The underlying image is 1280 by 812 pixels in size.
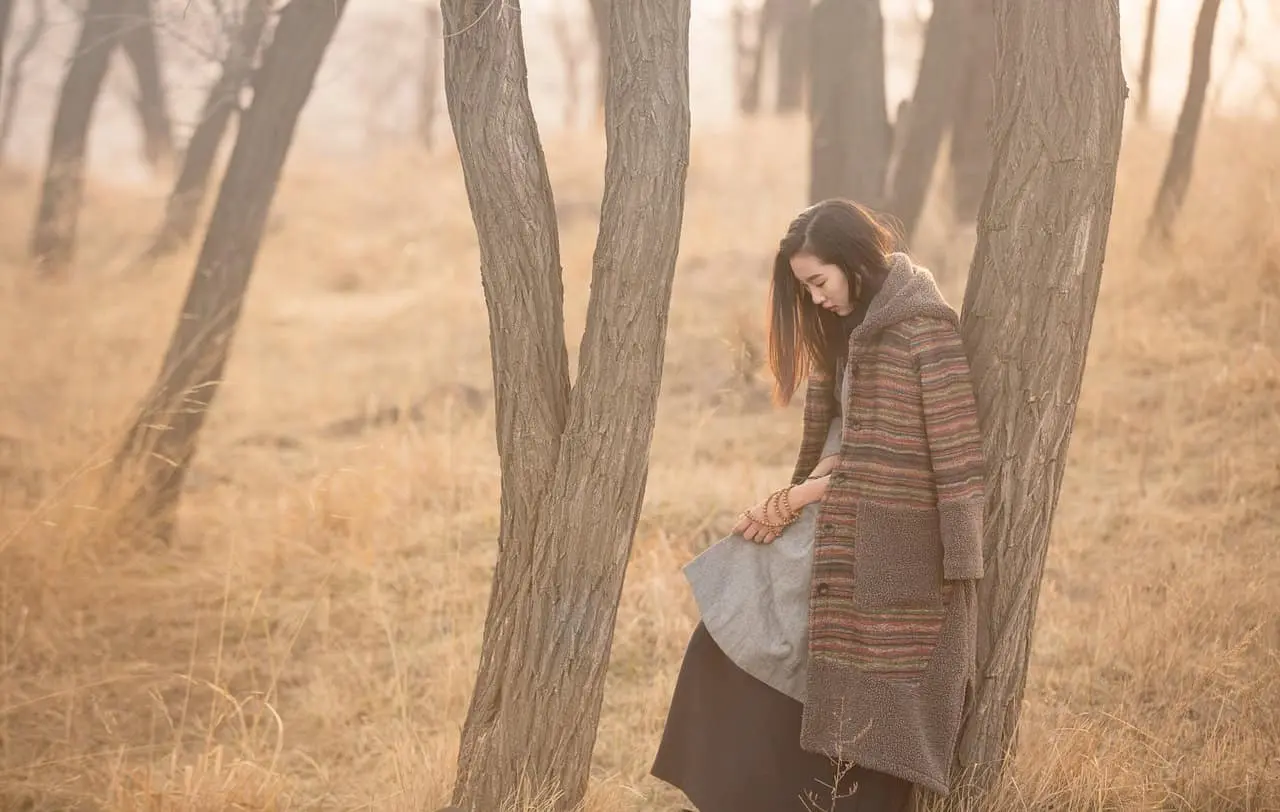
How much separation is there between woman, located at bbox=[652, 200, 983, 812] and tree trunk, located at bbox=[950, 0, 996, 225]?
618cm

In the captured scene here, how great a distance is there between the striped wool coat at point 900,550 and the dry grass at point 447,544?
24.8 inches

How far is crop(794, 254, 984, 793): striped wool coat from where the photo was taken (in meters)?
3.10

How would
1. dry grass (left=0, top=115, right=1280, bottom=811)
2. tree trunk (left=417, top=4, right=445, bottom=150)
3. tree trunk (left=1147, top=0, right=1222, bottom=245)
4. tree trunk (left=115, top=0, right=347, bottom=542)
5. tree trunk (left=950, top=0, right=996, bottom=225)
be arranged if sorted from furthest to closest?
tree trunk (left=417, top=4, right=445, bottom=150) → tree trunk (left=950, top=0, right=996, bottom=225) → tree trunk (left=1147, top=0, right=1222, bottom=245) → tree trunk (left=115, top=0, right=347, bottom=542) → dry grass (left=0, top=115, right=1280, bottom=811)

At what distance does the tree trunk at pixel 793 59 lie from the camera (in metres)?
15.6

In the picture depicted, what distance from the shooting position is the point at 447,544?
6164 millimetres

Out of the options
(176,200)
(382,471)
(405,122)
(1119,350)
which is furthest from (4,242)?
(405,122)

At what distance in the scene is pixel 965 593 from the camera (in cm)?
322

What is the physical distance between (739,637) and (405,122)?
111ft

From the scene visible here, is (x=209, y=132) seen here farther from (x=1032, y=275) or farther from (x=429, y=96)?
(x=429, y=96)

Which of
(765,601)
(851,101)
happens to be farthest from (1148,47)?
(765,601)

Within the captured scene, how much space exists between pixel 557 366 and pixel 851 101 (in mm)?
5635

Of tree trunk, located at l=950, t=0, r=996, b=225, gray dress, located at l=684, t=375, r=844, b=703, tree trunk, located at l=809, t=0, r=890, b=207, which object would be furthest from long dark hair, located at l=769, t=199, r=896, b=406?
tree trunk, located at l=950, t=0, r=996, b=225

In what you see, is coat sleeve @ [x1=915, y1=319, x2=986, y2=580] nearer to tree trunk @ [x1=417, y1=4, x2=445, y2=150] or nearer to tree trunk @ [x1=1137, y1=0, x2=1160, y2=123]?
tree trunk @ [x1=1137, y1=0, x2=1160, y2=123]

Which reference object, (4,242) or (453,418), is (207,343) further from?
(4,242)
